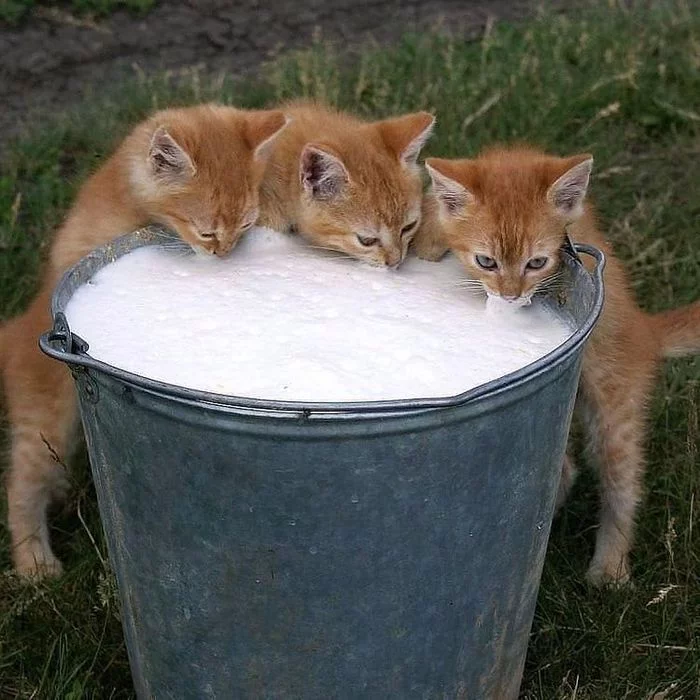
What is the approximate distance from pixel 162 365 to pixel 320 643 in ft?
1.84

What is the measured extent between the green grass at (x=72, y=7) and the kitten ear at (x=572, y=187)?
3.73 meters

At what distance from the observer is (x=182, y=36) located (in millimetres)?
5312

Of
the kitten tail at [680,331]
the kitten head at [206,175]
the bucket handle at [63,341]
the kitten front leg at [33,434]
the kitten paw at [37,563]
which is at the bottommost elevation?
the kitten paw at [37,563]

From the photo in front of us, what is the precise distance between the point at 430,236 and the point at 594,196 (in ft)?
5.66

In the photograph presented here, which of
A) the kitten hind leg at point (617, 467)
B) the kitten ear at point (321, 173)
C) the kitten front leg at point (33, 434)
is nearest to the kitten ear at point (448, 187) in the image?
the kitten ear at point (321, 173)

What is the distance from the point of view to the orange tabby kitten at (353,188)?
243 cm

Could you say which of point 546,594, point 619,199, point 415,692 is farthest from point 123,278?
point 619,199

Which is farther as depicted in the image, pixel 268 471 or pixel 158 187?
pixel 158 187

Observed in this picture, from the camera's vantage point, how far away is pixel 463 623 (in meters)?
1.85

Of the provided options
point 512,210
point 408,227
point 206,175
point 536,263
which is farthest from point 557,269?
point 206,175

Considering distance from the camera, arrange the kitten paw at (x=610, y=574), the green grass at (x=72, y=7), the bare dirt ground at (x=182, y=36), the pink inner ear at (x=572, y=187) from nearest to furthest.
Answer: the pink inner ear at (x=572, y=187) → the kitten paw at (x=610, y=574) → the bare dirt ground at (x=182, y=36) → the green grass at (x=72, y=7)

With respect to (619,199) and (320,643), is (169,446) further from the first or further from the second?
(619,199)

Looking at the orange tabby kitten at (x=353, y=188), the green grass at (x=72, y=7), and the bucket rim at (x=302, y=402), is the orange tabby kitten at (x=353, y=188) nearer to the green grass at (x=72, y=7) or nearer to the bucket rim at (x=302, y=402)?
the bucket rim at (x=302, y=402)

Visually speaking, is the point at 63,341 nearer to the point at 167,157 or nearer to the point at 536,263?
the point at 167,157
